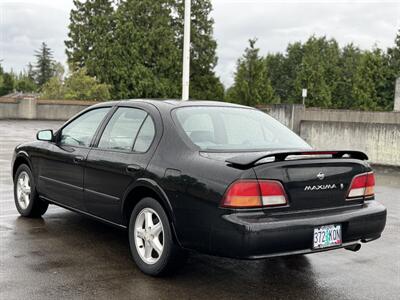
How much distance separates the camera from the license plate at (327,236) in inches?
169

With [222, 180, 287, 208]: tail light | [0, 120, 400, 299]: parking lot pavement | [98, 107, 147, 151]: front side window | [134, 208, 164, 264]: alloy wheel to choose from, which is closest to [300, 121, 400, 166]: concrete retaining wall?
[0, 120, 400, 299]: parking lot pavement

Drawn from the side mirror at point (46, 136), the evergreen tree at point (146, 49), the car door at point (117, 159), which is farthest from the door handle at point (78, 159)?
the evergreen tree at point (146, 49)

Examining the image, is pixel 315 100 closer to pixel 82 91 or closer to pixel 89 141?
pixel 82 91

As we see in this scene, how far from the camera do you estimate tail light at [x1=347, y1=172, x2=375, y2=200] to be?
185 inches

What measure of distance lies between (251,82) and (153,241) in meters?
38.6

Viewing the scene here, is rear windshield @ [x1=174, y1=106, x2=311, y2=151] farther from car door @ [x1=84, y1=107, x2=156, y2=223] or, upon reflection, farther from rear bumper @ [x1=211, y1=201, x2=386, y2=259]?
rear bumper @ [x1=211, y1=201, x2=386, y2=259]

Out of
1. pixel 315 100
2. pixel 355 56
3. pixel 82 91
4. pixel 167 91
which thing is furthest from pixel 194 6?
pixel 355 56

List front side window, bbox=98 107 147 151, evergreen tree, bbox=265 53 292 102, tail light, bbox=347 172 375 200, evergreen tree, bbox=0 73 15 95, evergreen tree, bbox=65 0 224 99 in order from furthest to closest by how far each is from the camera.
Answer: evergreen tree, bbox=265 53 292 102
evergreen tree, bbox=0 73 15 95
evergreen tree, bbox=65 0 224 99
front side window, bbox=98 107 147 151
tail light, bbox=347 172 375 200

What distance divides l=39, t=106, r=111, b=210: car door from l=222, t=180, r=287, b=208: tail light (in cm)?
210

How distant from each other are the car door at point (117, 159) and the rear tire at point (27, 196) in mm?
1430

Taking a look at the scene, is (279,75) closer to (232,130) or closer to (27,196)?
(27,196)

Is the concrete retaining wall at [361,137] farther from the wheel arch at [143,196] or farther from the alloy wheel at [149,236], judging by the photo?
the alloy wheel at [149,236]

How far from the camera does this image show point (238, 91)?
41875 millimetres

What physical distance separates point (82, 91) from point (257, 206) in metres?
38.6
